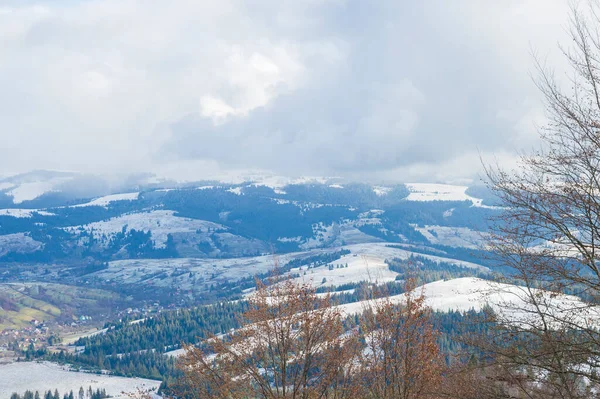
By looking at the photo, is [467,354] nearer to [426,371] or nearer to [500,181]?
[500,181]

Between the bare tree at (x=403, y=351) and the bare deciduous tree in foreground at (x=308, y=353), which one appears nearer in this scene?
the bare deciduous tree in foreground at (x=308, y=353)

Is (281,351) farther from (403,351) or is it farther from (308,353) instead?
(403,351)

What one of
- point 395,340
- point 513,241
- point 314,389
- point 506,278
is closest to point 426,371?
point 395,340

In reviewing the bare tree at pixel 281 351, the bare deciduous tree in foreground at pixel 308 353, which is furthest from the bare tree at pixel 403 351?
the bare tree at pixel 281 351

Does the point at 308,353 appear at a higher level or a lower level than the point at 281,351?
lower

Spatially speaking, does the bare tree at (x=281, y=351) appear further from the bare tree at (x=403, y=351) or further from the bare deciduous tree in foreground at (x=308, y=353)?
the bare tree at (x=403, y=351)

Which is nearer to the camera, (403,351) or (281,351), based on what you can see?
(281,351)

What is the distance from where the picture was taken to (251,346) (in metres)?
33.8

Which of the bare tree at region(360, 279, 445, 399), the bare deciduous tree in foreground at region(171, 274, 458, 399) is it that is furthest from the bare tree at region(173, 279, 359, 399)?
the bare tree at region(360, 279, 445, 399)

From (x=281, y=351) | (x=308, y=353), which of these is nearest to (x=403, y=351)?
(x=308, y=353)

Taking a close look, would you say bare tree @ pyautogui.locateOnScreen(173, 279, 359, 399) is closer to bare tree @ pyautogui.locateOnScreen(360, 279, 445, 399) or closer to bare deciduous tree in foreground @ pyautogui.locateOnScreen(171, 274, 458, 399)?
bare deciduous tree in foreground @ pyautogui.locateOnScreen(171, 274, 458, 399)

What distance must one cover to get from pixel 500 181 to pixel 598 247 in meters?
4.33

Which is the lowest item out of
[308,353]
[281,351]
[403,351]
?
[403,351]

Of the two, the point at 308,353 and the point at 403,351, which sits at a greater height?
the point at 308,353
